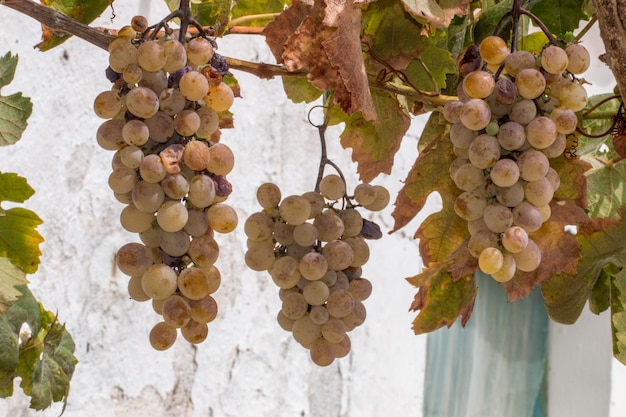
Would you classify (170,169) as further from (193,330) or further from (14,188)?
(14,188)

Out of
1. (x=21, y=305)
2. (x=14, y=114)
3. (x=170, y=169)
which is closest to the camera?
(x=170, y=169)

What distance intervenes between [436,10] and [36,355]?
438 mm

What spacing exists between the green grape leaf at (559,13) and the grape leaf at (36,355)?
465mm

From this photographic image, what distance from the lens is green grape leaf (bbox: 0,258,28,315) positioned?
52 cm

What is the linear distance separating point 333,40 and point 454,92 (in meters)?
0.23

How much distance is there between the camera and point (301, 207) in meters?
0.56

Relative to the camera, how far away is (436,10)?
1.68 feet

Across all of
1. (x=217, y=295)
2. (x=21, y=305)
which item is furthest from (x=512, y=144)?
(x=217, y=295)

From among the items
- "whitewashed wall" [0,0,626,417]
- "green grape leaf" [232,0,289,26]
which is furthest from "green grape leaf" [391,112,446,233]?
"whitewashed wall" [0,0,626,417]

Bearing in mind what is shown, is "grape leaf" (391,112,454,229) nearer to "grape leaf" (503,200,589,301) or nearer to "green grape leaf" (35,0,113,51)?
"grape leaf" (503,200,589,301)

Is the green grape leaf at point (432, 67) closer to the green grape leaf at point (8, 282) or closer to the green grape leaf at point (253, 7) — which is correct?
the green grape leaf at point (253, 7)

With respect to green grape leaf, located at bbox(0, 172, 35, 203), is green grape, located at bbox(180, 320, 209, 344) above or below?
below

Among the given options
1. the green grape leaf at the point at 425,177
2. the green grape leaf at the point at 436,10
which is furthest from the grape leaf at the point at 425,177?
the green grape leaf at the point at 436,10

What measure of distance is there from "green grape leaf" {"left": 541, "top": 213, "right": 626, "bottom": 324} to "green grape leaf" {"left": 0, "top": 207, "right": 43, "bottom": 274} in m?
0.38
